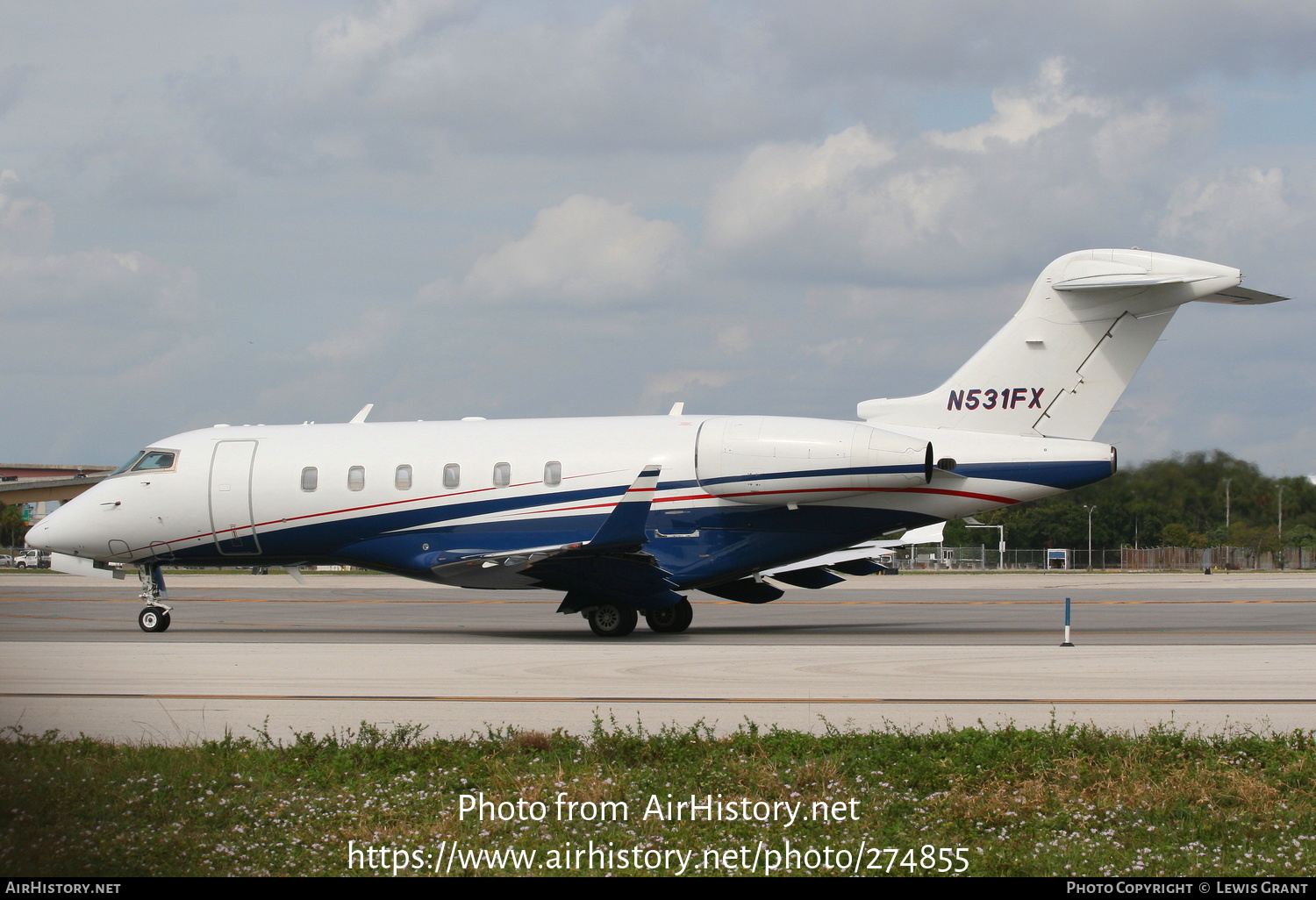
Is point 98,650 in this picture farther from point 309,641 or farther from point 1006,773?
point 1006,773

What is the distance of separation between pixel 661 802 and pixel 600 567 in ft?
39.7

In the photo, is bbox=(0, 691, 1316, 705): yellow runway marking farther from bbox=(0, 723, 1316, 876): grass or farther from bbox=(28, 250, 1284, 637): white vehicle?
bbox=(28, 250, 1284, 637): white vehicle

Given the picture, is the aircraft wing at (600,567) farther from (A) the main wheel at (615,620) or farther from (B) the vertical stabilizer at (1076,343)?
(B) the vertical stabilizer at (1076,343)

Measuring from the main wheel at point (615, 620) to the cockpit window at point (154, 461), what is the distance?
8.59 m

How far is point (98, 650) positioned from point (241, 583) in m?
31.4

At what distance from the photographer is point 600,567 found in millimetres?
19703

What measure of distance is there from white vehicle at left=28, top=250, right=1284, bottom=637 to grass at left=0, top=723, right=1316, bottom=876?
33.3 ft

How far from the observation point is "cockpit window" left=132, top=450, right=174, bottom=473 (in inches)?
896

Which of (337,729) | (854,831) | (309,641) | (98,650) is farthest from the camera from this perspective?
(309,641)

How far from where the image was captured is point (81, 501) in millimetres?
22859

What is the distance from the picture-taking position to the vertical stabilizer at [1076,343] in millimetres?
19844

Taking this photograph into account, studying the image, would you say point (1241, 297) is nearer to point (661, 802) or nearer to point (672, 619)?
point (672, 619)

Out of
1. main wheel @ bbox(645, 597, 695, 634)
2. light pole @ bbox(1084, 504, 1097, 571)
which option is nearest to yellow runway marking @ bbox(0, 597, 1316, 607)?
main wheel @ bbox(645, 597, 695, 634)
